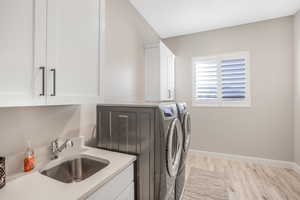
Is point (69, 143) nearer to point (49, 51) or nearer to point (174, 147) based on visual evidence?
point (49, 51)

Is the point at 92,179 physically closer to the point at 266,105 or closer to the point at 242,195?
the point at 242,195

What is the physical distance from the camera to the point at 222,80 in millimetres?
3127

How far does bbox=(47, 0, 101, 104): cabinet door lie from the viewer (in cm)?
83

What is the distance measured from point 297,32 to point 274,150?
2119 millimetres

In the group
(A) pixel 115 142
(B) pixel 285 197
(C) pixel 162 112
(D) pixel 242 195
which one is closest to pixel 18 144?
(A) pixel 115 142

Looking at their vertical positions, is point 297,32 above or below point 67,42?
above

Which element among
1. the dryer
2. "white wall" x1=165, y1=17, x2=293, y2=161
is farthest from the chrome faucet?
"white wall" x1=165, y1=17, x2=293, y2=161

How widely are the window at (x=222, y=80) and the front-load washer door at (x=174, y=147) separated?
6.62 feet

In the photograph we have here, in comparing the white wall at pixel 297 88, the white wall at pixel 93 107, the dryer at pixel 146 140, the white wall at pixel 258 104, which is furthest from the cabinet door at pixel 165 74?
the white wall at pixel 297 88

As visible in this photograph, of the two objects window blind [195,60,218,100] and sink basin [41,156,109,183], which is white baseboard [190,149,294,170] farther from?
sink basin [41,156,109,183]

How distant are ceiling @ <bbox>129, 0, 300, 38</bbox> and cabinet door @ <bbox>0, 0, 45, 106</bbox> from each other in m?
1.88

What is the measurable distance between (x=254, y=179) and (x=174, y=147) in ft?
5.95

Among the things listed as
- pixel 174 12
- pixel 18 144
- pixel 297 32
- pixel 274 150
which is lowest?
pixel 274 150

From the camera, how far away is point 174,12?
252 centimetres
